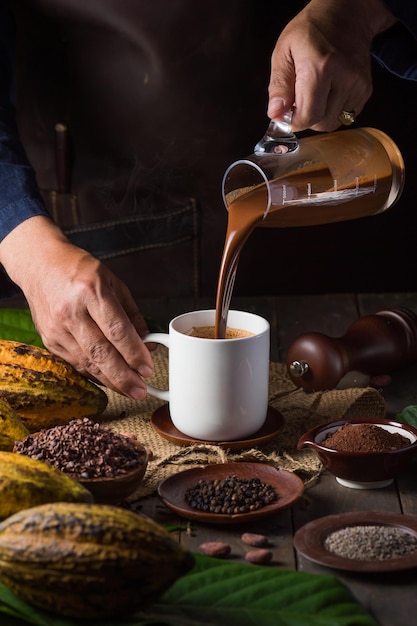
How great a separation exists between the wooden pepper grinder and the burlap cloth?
4 centimetres

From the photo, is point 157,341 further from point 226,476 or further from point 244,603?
point 244,603

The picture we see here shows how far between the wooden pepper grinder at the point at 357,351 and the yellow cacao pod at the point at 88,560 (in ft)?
2.64

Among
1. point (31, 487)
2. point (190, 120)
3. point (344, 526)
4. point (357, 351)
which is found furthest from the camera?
point (190, 120)

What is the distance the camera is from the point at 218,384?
1440 millimetres

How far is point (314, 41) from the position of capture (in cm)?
155

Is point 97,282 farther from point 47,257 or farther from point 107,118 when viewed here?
point 107,118

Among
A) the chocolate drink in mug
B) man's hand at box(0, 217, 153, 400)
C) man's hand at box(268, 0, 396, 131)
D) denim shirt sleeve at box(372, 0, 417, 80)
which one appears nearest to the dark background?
denim shirt sleeve at box(372, 0, 417, 80)

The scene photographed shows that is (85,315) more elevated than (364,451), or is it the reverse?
(85,315)

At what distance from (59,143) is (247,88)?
0.46 metres

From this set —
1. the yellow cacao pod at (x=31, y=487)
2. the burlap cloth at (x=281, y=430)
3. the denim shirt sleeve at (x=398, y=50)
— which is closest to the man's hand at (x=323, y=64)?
the denim shirt sleeve at (x=398, y=50)

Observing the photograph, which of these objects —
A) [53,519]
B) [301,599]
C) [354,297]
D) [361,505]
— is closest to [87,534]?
[53,519]

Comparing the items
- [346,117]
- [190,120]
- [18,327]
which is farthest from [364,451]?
[190,120]

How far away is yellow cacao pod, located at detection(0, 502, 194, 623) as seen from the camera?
0.93m

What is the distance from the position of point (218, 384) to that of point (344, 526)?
333 millimetres
